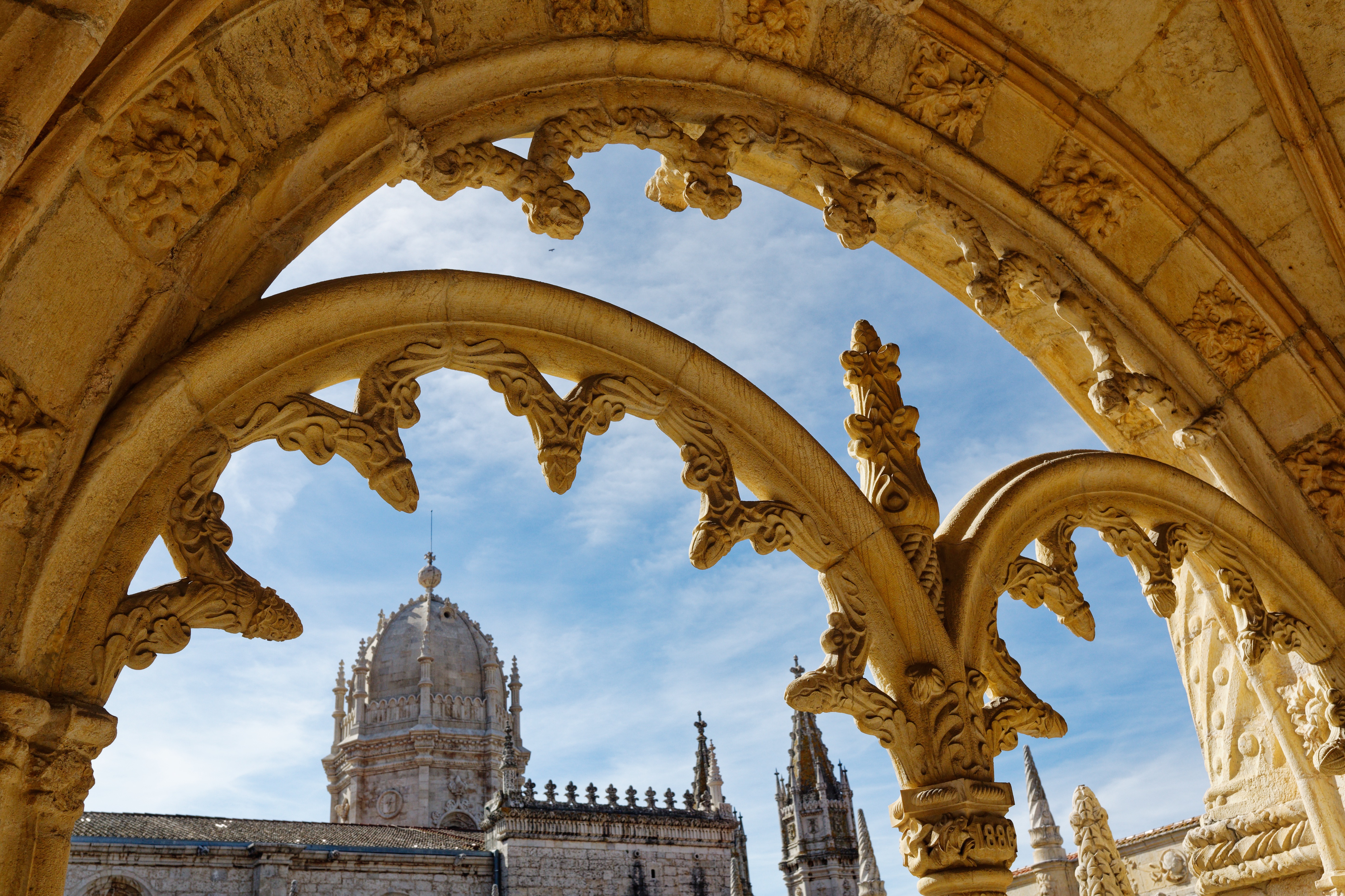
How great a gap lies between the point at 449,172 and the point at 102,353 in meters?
0.99

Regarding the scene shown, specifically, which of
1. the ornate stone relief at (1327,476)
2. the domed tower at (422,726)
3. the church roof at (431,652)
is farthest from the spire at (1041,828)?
the church roof at (431,652)

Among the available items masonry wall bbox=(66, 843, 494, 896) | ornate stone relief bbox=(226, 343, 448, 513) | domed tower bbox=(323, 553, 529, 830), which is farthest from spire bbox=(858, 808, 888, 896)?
ornate stone relief bbox=(226, 343, 448, 513)

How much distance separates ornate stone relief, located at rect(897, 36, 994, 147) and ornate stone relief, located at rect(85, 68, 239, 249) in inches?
88.1

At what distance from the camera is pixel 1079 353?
4414 mm

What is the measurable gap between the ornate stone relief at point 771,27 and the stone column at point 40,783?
260cm

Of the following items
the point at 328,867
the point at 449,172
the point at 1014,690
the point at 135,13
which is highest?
the point at 328,867

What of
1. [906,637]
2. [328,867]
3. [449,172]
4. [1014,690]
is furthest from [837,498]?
[328,867]

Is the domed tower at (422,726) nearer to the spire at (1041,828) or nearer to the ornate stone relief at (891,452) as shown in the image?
the spire at (1041,828)

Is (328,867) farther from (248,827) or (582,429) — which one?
(582,429)

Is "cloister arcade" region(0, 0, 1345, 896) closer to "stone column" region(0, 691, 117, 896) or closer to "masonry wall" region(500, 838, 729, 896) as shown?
"stone column" region(0, 691, 117, 896)

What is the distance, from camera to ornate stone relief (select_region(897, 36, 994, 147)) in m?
3.78

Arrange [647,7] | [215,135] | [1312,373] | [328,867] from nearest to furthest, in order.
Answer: [215,135] < [647,7] < [1312,373] < [328,867]

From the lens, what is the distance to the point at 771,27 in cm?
353

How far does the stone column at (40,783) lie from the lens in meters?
1.90
